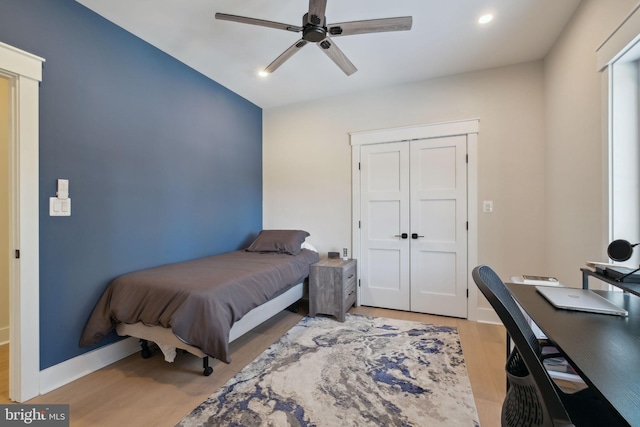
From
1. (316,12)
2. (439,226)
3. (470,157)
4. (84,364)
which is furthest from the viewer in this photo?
(439,226)

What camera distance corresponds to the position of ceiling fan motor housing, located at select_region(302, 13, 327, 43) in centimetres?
181

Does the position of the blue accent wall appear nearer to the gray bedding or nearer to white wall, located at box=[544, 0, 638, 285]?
the gray bedding

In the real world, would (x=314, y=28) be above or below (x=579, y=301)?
above

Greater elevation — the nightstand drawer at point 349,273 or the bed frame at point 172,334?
the nightstand drawer at point 349,273

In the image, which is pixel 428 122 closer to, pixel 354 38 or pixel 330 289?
pixel 354 38

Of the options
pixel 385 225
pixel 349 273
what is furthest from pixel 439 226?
pixel 349 273

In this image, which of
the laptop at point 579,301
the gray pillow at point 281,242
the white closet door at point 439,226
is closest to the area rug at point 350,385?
the white closet door at point 439,226

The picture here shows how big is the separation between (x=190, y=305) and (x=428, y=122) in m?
3.06

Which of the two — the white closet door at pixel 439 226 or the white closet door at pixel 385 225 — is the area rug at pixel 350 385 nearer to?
the white closet door at pixel 439 226

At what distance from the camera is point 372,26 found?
1854 mm

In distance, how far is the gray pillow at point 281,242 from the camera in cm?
336

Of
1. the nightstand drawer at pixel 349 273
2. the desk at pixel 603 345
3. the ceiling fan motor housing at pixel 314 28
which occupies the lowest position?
the nightstand drawer at pixel 349 273

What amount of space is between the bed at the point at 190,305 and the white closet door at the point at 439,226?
1.68 m

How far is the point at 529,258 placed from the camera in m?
2.89
